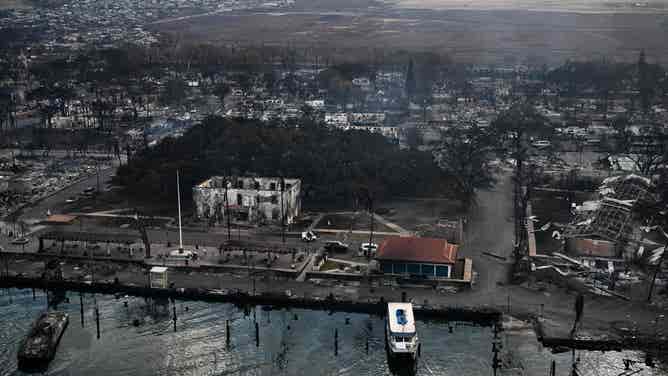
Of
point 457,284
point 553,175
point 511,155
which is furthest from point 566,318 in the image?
point 511,155

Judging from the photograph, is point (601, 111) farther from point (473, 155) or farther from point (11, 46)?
point (11, 46)

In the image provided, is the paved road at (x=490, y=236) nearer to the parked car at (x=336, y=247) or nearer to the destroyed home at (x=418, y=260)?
the destroyed home at (x=418, y=260)

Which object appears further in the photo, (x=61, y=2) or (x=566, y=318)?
(x=61, y=2)

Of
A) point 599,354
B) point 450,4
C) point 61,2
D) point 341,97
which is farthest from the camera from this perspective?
point 61,2

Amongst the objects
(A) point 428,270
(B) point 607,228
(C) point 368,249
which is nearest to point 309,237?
(C) point 368,249

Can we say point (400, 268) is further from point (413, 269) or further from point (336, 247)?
point (336, 247)

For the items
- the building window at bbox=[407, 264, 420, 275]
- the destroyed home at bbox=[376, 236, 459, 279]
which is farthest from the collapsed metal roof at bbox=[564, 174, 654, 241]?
the building window at bbox=[407, 264, 420, 275]
